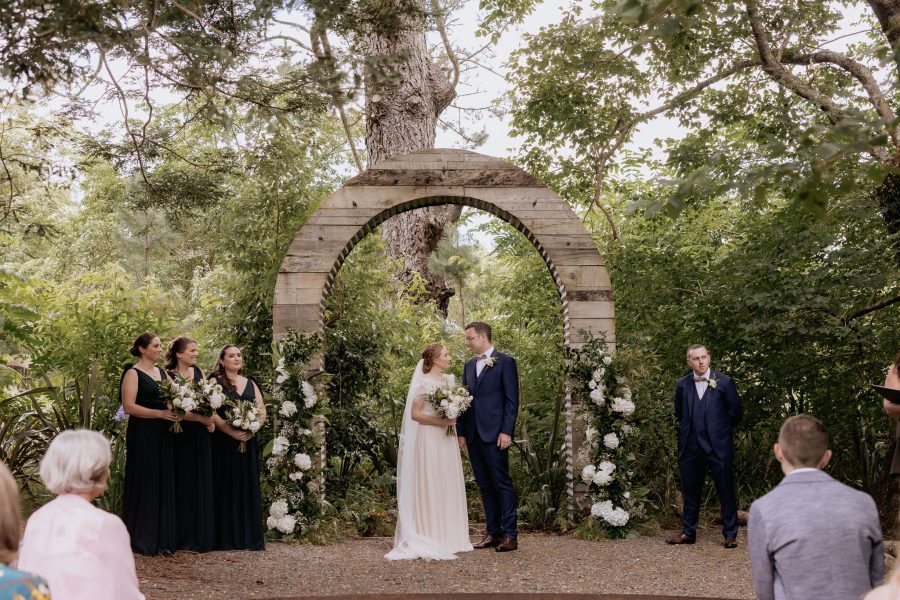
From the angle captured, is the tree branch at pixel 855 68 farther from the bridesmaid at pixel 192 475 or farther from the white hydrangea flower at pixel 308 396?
the bridesmaid at pixel 192 475

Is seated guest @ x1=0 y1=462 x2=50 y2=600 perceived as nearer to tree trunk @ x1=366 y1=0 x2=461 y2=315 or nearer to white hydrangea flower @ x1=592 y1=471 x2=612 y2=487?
white hydrangea flower @ x1=592 y1=471 x2=612 y2=487

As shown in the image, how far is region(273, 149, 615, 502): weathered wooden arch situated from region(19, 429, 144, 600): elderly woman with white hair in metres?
5.34

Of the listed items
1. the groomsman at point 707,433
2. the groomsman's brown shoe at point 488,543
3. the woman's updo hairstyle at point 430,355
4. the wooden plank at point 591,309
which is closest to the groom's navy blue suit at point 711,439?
the groomsman at point 707,433

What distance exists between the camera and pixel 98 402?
333 inches

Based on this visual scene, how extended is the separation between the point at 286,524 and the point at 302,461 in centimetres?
52

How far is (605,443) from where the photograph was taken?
7906 millimetres

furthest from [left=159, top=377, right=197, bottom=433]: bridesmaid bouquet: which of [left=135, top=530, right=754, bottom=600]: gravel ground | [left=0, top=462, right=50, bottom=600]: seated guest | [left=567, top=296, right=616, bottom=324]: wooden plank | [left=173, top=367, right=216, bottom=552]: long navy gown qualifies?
[left=0, top=462, right=50, bottom=600]: seated guest

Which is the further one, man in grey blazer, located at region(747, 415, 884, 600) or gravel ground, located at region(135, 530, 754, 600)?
gravel ground, located at region(135, 530, 754, 600)

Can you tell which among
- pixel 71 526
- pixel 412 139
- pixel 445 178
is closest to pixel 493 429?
pixel 445 178

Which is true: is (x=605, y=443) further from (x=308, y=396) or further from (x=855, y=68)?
(x=855, y=68)

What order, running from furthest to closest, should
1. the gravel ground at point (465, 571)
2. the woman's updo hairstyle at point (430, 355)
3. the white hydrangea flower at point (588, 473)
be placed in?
the white hydrangea flower at point (588, 473) < the woman's updo hairstyle at point (430, 355) < the gravel ground at point (465, 571)

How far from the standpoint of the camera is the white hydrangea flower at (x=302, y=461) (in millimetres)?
7758

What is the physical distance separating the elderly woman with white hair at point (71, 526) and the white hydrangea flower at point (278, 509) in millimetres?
4856

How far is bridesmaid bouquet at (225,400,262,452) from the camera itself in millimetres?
6938
